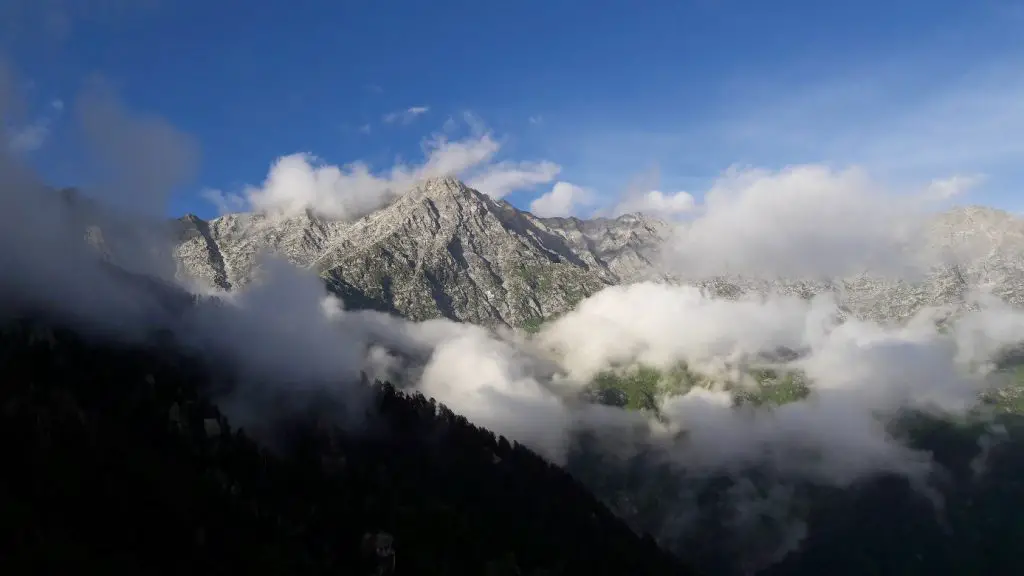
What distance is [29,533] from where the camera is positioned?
387ft

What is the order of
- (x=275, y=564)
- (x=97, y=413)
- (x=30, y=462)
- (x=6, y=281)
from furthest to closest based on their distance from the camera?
(x=6, y=281) → (x=97, y=413) → (x=275, y=564) → (x=30, y=462)

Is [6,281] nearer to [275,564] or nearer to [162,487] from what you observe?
[162,487]

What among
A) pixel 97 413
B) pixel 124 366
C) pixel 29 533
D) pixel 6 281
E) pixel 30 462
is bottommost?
pixel 29 533

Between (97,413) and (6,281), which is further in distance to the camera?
(6,281)

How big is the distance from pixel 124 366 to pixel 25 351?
23.0m

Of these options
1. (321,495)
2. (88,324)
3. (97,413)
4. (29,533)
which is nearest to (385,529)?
(321,495)

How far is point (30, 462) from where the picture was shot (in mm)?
133750

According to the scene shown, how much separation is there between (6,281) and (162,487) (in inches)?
3683

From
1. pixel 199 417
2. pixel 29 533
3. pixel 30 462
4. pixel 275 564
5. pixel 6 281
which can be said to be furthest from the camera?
pixel 6 281

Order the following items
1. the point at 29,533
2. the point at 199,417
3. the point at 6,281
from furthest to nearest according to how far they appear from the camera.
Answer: the point at 6,281 → the point at 199,417 → the point at 29,533

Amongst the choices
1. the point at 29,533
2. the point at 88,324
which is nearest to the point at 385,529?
the point at 29,533

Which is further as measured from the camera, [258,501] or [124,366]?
[124,366]

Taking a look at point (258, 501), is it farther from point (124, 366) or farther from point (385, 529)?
point (124, 366)

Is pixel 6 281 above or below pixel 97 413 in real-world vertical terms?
above
